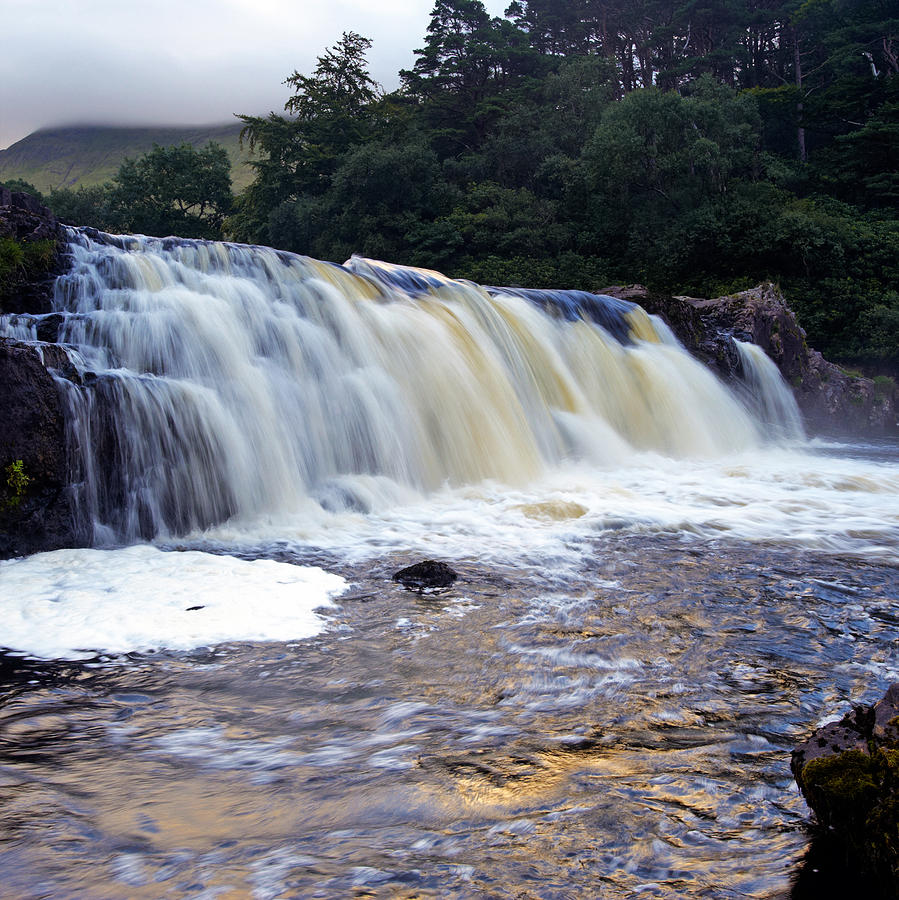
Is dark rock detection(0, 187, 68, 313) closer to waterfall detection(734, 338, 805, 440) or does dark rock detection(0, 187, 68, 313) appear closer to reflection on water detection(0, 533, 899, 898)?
reflection on water detection(0, 533, 899, 898)

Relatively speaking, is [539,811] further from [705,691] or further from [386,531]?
[386,531]

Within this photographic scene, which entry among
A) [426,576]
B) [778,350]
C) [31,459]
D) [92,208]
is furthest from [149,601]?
[92,208]

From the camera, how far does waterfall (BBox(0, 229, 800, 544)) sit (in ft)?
24.5

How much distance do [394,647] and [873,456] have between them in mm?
12349

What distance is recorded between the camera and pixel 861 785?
2047mm

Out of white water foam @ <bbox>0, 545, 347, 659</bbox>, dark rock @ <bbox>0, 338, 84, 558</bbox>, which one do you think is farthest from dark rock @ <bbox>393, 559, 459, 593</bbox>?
dark rock @ <bbox>0, 338, 84, 558</bbox>

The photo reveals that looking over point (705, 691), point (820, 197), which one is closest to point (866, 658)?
point (705, 691)

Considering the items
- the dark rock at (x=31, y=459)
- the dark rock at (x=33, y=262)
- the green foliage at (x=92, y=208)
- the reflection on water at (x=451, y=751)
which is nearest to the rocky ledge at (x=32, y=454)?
the dark rock at (x=31, y=459)

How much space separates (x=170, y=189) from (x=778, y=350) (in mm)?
34935

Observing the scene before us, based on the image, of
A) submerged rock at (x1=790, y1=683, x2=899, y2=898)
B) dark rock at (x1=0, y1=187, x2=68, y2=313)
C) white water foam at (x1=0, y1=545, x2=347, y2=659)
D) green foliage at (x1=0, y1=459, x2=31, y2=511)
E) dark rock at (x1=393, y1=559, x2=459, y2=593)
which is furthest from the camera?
dark rock at (x1=0, y1=187, x2=68, y2=313)

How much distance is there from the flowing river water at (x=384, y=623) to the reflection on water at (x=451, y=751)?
0.05 feet

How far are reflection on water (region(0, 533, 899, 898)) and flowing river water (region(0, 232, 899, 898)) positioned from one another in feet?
0.05

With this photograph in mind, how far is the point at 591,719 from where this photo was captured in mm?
3275

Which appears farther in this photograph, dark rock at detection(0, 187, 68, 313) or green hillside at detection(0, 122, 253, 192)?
green hillside at detection(0, 122, 253, 192)
